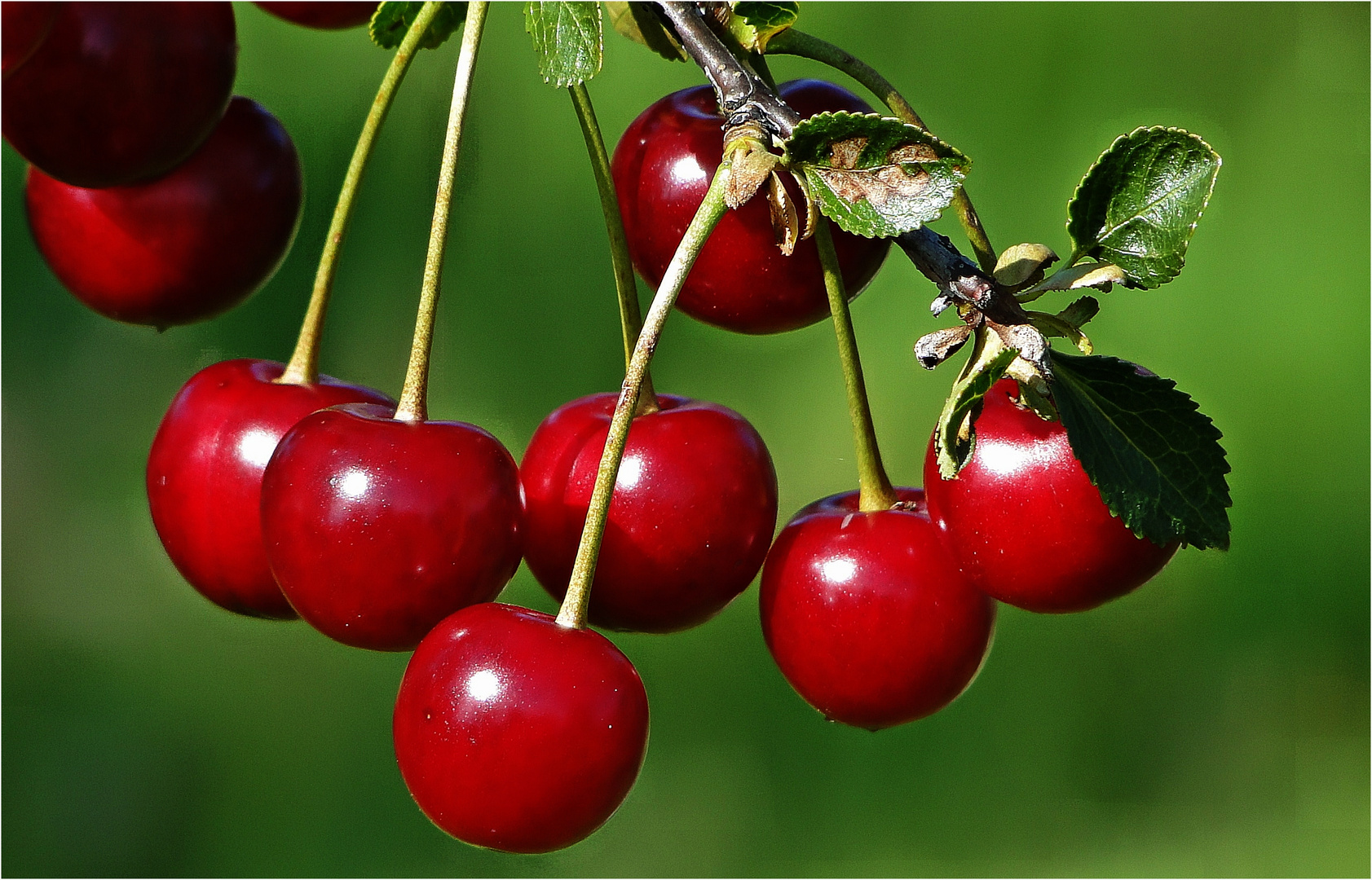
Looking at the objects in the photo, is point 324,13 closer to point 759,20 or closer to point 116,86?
point 116,86

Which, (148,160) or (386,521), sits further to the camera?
(148,160)

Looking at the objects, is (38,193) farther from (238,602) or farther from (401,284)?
(401,284)

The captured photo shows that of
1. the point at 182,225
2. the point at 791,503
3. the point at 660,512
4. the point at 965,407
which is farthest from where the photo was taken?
the point at 791,503

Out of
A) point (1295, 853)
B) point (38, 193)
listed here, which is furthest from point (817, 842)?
point (38, 193)

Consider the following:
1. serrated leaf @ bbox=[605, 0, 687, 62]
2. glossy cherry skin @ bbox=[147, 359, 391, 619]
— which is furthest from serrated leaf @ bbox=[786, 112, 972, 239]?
glossy cherry skin @ bbox=[147, 359, 391, 619]

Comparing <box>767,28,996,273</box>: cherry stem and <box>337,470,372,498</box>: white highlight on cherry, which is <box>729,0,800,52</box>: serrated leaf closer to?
<box>767,28,996,273</box>: cherry stem

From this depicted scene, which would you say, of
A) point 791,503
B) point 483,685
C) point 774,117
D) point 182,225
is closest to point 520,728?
point 483,685
